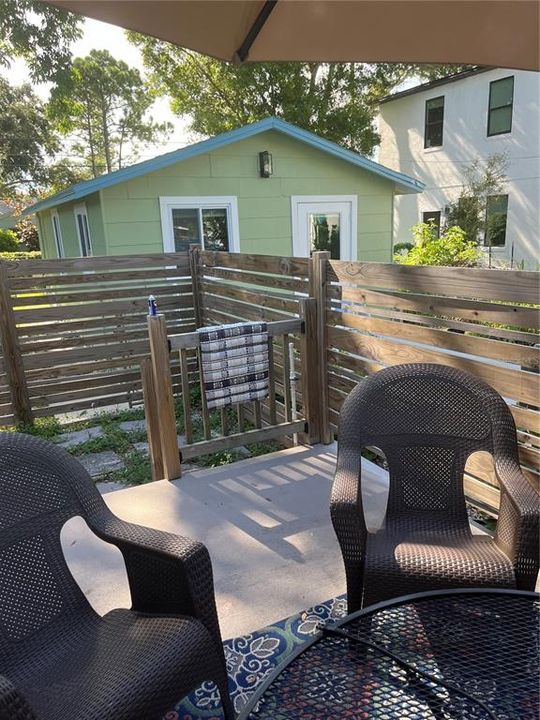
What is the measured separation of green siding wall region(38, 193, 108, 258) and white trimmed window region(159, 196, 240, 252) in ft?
2.84

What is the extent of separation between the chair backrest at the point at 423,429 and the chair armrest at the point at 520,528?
309mm

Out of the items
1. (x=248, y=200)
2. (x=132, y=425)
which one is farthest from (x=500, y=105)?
(x=132, y=425)

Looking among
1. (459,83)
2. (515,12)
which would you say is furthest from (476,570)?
(459,83)

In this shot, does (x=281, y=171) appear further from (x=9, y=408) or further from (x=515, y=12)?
(x=515, y=12)

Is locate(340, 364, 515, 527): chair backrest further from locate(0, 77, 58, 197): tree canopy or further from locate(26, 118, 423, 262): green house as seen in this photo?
locate(0, 77, 58, 197): tree canopy

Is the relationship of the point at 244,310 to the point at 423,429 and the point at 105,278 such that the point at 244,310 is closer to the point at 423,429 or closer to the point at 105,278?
the point at 105,278

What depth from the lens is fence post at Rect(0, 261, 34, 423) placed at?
4992mm

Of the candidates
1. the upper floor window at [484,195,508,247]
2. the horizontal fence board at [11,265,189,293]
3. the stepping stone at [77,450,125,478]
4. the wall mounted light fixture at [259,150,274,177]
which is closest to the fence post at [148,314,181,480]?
the stepping stone at [77,450,125,478]

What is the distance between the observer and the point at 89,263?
538cm

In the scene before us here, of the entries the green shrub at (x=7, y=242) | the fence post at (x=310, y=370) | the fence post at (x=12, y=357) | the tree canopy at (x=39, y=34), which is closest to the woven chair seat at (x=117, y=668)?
the fence post at (x=310, y=370)

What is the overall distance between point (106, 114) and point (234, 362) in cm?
2649

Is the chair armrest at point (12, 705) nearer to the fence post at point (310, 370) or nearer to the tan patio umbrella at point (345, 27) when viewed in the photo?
the tan patio umbrella at point (345, 27)

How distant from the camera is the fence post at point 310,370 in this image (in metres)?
3.68

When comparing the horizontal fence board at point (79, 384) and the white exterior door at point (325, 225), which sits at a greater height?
the white exterior door at point (325, 225)
